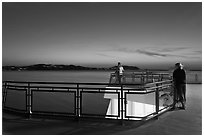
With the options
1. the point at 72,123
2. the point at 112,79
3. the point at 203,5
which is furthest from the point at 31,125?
the point at 112,79

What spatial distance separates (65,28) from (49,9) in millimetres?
3467

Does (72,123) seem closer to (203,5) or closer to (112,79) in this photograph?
(203,5)

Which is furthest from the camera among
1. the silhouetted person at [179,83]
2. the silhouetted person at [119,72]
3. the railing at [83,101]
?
the silhouetted person at [119,72]

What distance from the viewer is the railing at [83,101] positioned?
5078 mm

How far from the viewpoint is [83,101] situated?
1018cm

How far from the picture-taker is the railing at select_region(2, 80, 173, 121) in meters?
5.08

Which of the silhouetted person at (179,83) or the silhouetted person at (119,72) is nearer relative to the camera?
the silhouetted person at (179,83)

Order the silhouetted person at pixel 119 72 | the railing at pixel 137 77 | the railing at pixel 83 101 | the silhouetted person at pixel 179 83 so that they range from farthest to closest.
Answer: the silhouetted person at pixel 119 72, the railing at pixel 137 77, the silhouetted person at pixel 179 83, the railing at pixel 83 101

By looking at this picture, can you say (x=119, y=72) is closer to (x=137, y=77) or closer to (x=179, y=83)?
(x=137, y=77)

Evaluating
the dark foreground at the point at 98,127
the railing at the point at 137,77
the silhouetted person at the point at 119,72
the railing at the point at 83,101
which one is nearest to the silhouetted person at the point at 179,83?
the railing at the point at 83,101

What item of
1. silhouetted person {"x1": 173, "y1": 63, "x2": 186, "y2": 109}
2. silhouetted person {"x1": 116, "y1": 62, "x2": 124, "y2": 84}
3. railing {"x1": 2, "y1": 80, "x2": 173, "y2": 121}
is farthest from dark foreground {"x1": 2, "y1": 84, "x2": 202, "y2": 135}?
silhouetted person {"x1": 116, "y1": 62, "x2": 124, "y2": 84}

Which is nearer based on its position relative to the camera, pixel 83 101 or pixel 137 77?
pixel 83 101

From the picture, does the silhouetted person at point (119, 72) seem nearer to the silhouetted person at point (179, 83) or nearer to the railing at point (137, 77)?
the railing at point (137, 77)

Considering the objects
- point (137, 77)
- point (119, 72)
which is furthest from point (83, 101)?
point (137, 77)
